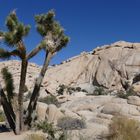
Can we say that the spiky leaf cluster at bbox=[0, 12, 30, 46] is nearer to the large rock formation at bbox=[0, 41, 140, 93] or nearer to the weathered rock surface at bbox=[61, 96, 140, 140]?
the weathered rock surface at bbox=[61, 96, 140, 140]

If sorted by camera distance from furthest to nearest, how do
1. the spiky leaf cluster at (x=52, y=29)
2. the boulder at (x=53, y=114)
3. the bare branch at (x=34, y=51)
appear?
the boulder at (x=53, y=114) → the spiky leaf cluster at (x=52, y=29) → the bare branch at (x=34, y=51)

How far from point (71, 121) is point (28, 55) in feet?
11.6

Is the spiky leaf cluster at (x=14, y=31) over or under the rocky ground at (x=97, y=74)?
under

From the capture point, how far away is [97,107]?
23.0 metres

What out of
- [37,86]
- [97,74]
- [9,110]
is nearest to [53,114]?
[37,86]

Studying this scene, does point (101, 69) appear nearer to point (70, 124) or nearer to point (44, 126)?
point (70, 124)

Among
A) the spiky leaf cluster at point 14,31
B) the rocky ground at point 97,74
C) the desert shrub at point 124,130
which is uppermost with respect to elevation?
the rocky ground at point 97,74

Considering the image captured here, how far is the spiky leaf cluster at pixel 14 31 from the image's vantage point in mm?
14086

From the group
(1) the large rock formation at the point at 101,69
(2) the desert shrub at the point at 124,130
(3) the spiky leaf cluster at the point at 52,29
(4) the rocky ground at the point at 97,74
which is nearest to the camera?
(2) the desert shrub at the point at 124,130

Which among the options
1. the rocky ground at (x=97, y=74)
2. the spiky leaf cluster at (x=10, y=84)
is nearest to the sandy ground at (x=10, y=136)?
the spiky leaf cluster at (x=10, y=84)

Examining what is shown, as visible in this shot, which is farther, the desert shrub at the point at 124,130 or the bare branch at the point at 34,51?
the bare branch at the point at 34,51

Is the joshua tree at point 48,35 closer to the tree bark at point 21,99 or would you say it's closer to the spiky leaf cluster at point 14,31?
the tree bark at point 21,99

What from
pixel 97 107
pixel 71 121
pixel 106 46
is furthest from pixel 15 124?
pixel 106 46

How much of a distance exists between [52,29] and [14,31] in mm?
2461
